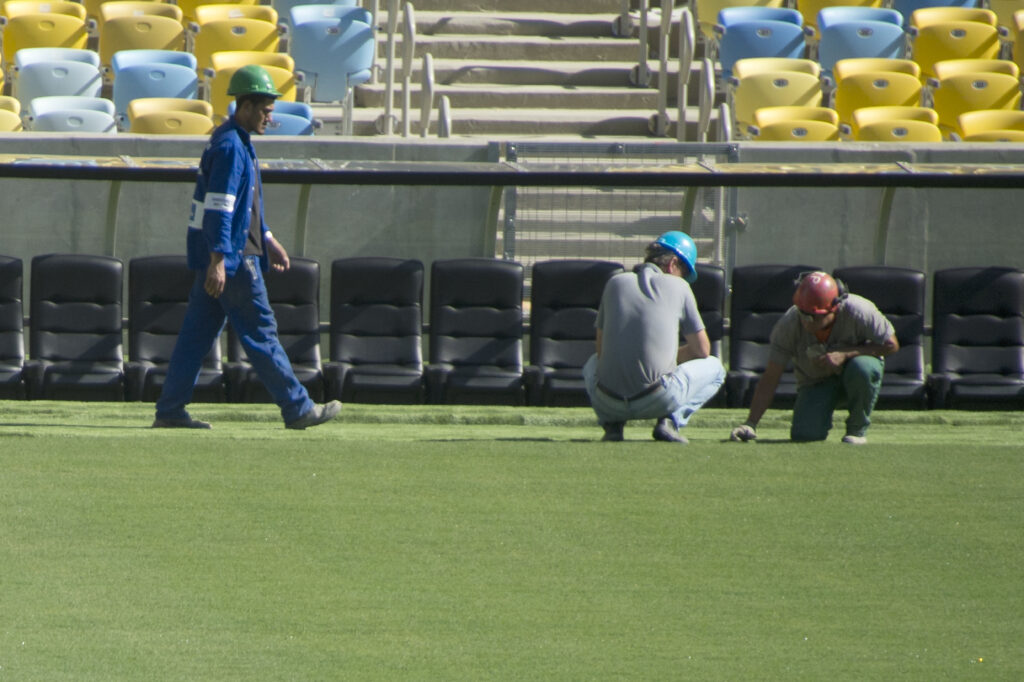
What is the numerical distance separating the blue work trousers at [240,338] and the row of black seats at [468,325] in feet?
6.32

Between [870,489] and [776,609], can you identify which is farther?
[870,489]

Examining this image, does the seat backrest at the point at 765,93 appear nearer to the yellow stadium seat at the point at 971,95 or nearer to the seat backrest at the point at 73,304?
the yellow stadium seat at the point at 971,95

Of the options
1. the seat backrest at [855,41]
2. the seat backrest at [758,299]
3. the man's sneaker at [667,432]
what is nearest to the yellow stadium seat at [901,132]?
the seat backrest at [855,41]

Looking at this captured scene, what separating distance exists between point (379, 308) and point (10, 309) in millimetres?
2422

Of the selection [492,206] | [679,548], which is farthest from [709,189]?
[679,548]

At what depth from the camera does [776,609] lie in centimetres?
568

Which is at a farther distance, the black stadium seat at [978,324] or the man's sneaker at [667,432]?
the black stadium seat at [978,324]

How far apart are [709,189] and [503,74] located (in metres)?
5.77

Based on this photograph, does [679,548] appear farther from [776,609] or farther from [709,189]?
[709,189]

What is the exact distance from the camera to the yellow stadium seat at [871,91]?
15203 mm

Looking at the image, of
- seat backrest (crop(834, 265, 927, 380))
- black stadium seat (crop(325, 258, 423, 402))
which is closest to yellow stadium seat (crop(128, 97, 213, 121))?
black stadium seat (crop(325, 258, 423, 402))

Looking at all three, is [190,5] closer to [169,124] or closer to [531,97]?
[169,124]

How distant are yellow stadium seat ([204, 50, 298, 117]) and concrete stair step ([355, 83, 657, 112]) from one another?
4.37 ft

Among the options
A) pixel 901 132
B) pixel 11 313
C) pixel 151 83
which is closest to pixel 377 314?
pixel 11 313
